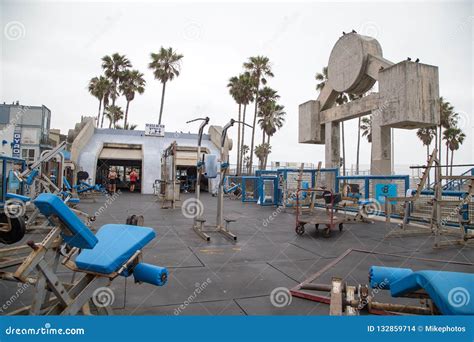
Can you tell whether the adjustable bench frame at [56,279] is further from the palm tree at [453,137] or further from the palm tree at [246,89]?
the palm tree at [453,137]

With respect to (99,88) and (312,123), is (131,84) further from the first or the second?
(312,123)

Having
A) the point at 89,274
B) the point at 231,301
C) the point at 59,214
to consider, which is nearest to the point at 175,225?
the point at 231,301

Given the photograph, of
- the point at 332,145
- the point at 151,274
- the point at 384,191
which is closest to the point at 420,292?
the point at 151,274

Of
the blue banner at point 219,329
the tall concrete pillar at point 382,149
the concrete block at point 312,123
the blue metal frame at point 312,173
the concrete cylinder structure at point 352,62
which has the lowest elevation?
the blue banner at point 219,329

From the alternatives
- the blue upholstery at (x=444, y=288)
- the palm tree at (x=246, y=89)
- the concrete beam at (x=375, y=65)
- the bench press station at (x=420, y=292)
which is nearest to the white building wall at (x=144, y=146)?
the palm tree at (x=246, y=89)

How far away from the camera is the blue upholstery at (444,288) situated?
166 centimetres

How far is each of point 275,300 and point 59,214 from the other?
7.60ft

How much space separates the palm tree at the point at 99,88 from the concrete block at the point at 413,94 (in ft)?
101

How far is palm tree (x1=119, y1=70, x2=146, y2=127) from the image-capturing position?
34.1 meters

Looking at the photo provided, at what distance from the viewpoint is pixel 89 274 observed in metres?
2.23

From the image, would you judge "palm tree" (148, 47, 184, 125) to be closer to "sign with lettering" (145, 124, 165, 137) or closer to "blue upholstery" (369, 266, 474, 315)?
"sign with lettering" (145, 124, 165, 137)

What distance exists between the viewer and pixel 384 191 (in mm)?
10094

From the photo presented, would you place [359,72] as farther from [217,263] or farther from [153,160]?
[153,160]

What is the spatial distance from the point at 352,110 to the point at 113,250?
14170 mm
